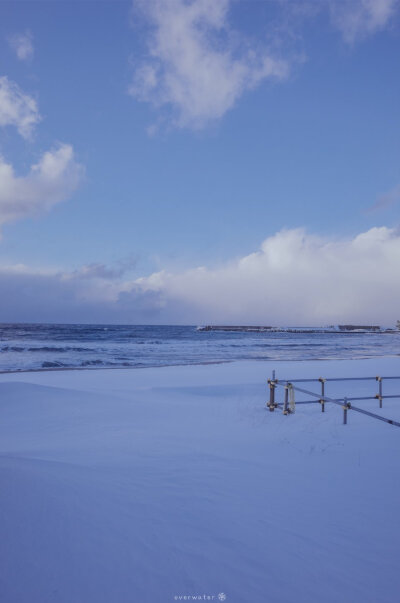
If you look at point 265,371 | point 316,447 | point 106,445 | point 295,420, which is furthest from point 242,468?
point 265,371

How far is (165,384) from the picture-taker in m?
17.2

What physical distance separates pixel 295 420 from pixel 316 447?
275 cm

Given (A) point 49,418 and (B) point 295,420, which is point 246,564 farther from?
(A) point 49,418

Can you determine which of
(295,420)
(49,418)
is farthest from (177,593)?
(49,418)

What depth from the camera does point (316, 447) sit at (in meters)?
7.34

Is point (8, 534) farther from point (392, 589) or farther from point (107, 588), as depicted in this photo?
point (392, 589)

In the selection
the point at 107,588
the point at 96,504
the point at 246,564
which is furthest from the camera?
the point at 96,504

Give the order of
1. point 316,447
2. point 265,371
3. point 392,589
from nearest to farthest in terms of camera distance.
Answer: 1. point 392,589
2. point 316,447
3. point 265,371

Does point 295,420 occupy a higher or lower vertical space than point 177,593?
lower

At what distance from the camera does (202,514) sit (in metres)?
4.28

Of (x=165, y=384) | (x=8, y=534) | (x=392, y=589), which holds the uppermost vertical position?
(x=8, y=534)

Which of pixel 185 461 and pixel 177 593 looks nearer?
pixel 177 593

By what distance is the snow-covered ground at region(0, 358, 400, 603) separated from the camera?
3.05m

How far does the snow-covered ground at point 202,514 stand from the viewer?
10.0ft
